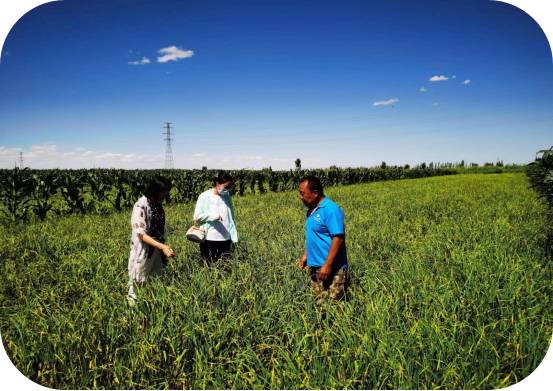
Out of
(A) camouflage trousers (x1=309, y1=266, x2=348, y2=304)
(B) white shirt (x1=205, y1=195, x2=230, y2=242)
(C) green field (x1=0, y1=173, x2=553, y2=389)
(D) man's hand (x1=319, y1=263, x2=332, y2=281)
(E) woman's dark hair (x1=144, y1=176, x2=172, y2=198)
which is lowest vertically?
(C) green field (x1=0, y1=173, x2=553, y2=389)

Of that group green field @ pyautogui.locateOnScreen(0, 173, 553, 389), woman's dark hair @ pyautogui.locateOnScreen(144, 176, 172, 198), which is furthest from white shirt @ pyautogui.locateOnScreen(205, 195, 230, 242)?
woman's dark hair @ pyautogui.locateOnScreen(144, 176, 172, 198)

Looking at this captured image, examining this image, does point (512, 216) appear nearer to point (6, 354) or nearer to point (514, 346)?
point (514, 346)

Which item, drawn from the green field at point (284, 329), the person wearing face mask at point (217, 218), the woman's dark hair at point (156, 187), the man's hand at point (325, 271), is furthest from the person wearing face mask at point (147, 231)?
the man's hand at point (325, 271)

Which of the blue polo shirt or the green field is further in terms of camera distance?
the blue polo shirt

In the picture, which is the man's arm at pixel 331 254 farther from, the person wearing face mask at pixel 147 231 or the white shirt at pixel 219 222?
the white shirt at pixel 219 222

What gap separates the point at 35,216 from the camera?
1055 centimetres

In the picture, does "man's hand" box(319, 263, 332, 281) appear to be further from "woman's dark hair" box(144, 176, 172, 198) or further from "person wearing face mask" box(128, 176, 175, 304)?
"woman's dark hair" box(144, 176, 172, 198)

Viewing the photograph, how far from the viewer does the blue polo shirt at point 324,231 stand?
9.92 feet

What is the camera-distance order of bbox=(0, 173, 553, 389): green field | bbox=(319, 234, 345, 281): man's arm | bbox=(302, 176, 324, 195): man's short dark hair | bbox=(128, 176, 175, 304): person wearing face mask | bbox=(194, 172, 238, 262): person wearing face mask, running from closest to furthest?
bbox=(0, 173, 553, 389): green field < bbox=(319, 234, 345, 281): man's arm < bbox=(302, 176, 324, 195): man's short dark hair < bbox=(128, 176, 175, 304): person wearing face mask < bbox=(194, 172, 238, 262): person wearing face mask

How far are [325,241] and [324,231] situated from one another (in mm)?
119

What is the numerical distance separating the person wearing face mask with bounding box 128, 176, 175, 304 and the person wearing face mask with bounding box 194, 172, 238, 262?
1016 mm

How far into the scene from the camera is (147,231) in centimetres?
331

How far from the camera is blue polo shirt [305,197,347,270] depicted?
3024mm

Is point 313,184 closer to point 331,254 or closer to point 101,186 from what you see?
point 331,254
